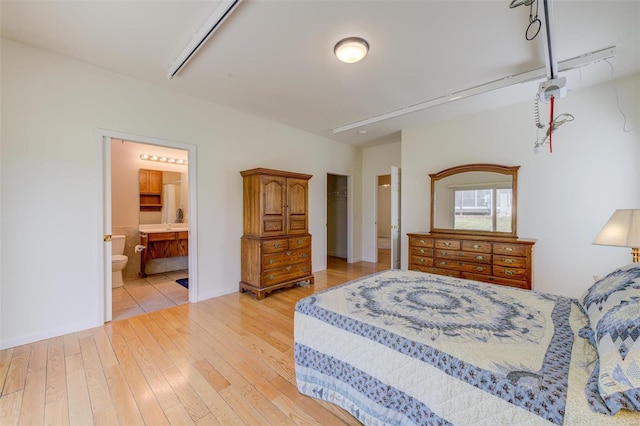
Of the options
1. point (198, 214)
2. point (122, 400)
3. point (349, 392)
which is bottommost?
point (122, 400)

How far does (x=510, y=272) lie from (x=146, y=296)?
15.5ft

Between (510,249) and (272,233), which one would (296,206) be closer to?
(272,233)

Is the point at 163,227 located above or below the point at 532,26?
below

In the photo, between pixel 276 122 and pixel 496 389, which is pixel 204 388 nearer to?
pixel 496 389

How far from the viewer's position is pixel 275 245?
12.1 ft

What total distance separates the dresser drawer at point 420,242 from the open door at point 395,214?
0.48 m

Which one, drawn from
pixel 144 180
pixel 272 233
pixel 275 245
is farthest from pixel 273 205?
pixel 144 180

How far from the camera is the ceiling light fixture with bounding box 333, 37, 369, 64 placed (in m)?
2.19

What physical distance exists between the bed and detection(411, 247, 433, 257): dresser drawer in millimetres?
1840

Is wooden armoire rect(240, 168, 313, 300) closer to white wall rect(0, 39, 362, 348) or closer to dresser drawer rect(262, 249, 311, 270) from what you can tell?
dresser drawer rect(262, 249, 311, 270)

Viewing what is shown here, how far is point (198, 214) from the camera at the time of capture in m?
3.47

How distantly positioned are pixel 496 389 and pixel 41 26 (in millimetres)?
3794

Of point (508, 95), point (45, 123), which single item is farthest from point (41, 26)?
point (508, 95)

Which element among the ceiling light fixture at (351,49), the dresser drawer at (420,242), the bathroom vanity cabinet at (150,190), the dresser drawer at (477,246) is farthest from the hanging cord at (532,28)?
the bathroom vanity cabinet at (150,190)
